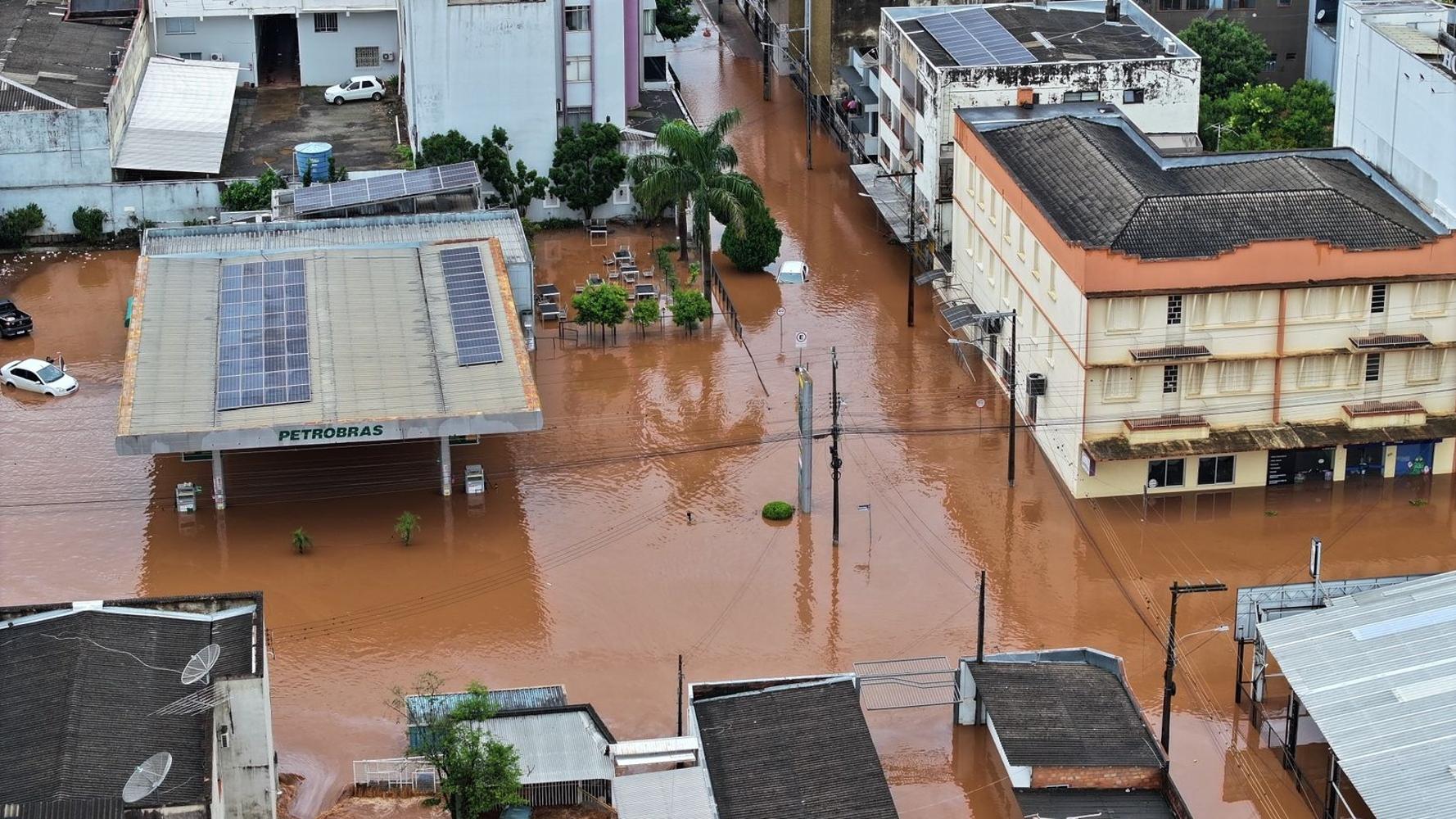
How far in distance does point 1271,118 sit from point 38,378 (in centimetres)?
5263

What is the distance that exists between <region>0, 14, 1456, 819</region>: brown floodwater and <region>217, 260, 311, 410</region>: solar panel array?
3608mm

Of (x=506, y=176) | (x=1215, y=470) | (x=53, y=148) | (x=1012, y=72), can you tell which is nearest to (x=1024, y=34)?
(x=1012, y=72)

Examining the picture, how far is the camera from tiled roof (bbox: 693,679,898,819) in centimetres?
4947

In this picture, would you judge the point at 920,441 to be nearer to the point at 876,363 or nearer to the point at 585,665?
the point at 876,363

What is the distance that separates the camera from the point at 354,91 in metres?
104

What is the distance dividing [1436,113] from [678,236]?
32408 mm

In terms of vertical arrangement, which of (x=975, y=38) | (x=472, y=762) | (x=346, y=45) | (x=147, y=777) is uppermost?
(x=975, y=38)

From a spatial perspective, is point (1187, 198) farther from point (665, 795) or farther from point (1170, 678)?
point (665, 795)

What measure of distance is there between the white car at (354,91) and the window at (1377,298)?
5444cm

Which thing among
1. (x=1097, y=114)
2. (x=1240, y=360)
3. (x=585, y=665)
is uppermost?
(x=1097, y=114)

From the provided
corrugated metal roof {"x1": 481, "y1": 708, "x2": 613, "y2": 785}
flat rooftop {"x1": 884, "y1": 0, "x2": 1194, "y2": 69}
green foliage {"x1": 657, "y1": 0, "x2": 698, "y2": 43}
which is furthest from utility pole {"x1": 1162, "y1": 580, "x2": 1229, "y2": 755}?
green foliage {"x1": 657, "y1": 0, "x2": 698, "y2": 43}

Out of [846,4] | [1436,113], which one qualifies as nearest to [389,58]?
[846,4]

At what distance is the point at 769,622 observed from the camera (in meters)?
60.8

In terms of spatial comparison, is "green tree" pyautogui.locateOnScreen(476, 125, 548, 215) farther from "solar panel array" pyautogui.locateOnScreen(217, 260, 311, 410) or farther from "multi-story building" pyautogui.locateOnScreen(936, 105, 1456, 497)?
"multi-story building" pyautogui.locateOnScreen(936, 105, 1456, 497)
